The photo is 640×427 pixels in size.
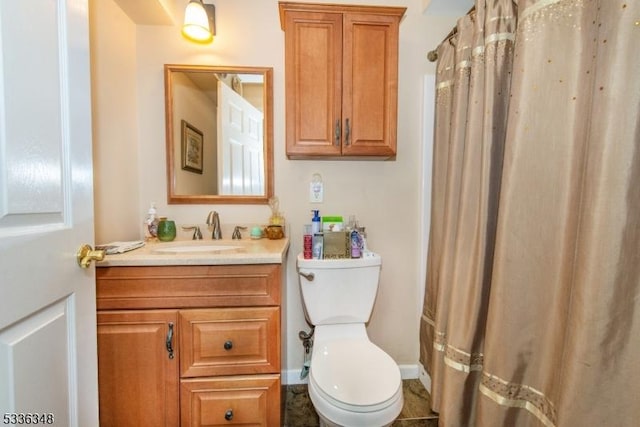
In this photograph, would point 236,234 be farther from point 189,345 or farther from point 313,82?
point 313,82

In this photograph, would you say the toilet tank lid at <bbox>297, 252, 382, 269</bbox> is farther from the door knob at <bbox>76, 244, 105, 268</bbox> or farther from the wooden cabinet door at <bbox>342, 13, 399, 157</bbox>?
the door knob at <bbox>76, 244, 105, 268</bbox>

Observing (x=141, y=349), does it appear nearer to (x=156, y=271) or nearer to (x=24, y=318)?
(x=156, y=271)

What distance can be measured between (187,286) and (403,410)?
4.28 ft

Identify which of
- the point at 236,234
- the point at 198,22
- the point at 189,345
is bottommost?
the point at 189,345

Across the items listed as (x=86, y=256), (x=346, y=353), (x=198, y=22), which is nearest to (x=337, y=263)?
(x=346, y=353)

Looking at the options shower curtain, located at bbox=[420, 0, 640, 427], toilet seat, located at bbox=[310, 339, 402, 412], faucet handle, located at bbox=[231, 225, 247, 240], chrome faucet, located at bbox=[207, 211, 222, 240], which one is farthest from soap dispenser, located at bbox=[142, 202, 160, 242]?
shower curtain, located at bbox=[420, 0, 640, 427]

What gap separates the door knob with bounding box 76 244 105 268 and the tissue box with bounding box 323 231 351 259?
88cm

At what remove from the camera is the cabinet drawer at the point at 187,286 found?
3.47 ft

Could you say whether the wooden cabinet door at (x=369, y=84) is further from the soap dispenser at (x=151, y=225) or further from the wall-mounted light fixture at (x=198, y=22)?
the soap dispenser at (x=151, y=225)

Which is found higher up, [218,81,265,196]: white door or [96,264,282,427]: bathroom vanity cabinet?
[218,81,265,196]: white door

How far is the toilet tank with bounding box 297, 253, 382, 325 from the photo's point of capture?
1.37 metres

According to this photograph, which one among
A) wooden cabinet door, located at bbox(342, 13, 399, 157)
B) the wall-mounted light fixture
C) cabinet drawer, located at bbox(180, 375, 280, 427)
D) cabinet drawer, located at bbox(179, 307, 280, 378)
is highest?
the wall-mounted light fixture

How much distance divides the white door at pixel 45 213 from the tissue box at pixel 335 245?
91 centimetres

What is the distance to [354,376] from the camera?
1084mm
